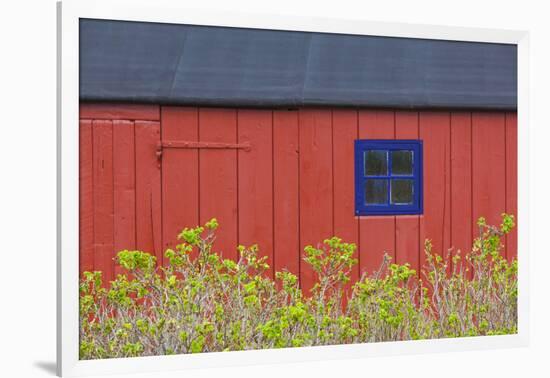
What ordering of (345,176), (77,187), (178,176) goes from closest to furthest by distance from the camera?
1. (77,187)
2. (178,176)
3. (345,176)

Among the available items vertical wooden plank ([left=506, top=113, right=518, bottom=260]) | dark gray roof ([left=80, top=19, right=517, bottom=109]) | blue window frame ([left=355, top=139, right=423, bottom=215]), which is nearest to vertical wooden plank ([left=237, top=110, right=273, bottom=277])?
dark gray roof ([left=80, top=19, right=517, bottom=109])

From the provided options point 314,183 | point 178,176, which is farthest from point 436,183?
point 178,176

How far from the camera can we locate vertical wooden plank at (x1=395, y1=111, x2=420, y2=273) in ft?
20.5

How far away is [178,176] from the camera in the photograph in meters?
5.77

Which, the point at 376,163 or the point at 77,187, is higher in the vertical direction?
the point at 376,163

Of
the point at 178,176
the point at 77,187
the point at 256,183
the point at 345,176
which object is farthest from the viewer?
the point at 345,176

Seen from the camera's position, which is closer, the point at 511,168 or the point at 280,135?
the point at 280,135

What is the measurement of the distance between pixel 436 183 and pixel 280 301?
4.33 ft

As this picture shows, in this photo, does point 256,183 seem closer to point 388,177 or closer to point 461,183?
point 388,177

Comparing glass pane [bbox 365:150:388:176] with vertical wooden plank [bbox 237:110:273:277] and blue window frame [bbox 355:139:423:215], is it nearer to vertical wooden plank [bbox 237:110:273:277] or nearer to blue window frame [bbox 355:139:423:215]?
blue window frame [bbox 355:139:423:215]

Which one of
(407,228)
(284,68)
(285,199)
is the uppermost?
(284,68)

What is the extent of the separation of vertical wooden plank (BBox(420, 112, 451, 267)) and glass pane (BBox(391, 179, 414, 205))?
10 cm

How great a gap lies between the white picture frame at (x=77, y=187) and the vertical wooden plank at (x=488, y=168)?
0.45 ft
